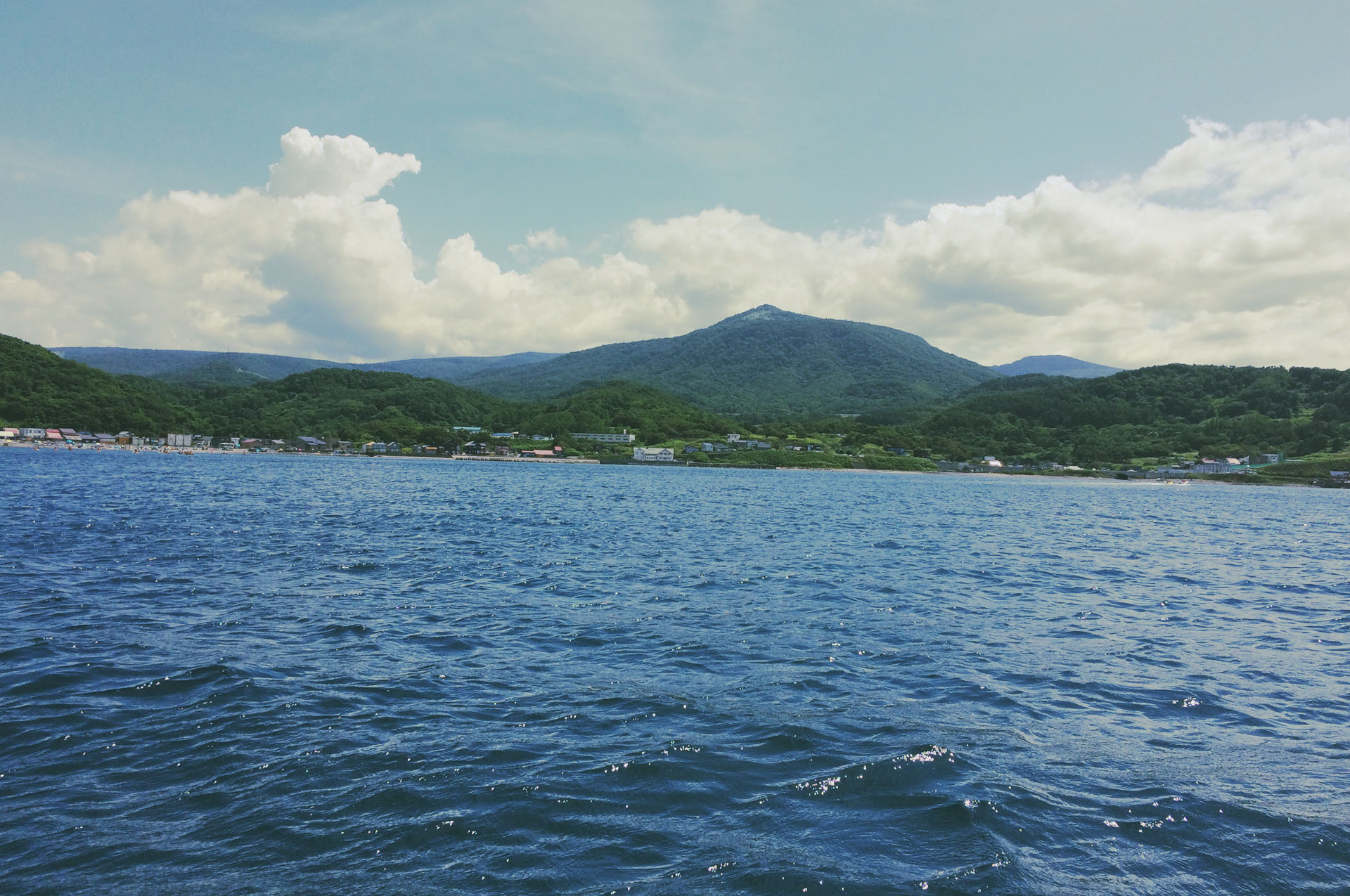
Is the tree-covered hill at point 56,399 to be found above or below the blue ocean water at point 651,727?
above

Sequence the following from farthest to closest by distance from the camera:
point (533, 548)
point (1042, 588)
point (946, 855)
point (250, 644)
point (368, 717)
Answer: point (533, 548), point (1042, 588), point (250, 644), point (368, 717), point (946, 855)

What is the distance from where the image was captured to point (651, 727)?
11.9 meters

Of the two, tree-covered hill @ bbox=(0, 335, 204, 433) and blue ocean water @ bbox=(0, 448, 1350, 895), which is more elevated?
tree-covered hill @ bbox=(0, 335, 204, 433)

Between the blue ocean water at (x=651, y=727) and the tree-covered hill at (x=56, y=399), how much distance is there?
621ft

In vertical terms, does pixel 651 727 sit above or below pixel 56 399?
below

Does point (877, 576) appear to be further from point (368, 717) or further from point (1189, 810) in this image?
point (368, 717)

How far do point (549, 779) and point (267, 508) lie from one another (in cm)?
4553

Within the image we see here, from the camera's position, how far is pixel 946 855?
8.30 m

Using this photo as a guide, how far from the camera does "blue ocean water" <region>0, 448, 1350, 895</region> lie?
7.98 metres

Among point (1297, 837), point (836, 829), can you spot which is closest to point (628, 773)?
point (836, 829)

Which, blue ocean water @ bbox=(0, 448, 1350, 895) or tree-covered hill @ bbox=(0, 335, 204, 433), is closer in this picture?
blue ocean water @ bbox=(0, 448, 1350, 895)

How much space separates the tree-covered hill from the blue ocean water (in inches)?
7447

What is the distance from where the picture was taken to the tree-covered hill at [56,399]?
171500 mm

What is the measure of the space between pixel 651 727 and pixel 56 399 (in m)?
228
